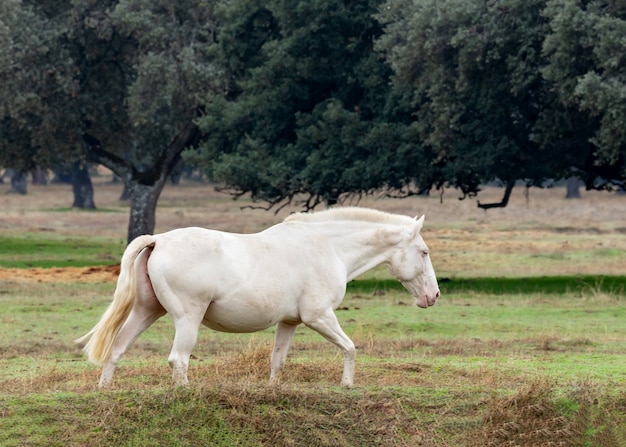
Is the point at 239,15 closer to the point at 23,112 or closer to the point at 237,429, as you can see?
the point at 23,112

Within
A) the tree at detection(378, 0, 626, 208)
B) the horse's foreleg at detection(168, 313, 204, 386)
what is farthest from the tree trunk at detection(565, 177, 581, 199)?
the horse's foreleg at detection(168, 313, 204, 386)

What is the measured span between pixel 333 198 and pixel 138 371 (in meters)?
15.8

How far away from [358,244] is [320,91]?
17.7 meters

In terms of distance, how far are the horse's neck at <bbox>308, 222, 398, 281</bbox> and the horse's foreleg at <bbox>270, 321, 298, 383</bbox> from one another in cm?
82

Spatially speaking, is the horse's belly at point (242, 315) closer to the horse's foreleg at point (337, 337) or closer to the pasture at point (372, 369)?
the horse's foreleg at point (337, 337)

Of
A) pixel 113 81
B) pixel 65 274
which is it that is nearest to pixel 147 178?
pixel 113 81

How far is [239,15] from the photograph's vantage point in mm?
29438

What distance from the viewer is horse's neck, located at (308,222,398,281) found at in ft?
39.0

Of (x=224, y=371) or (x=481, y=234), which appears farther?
(x=481, y=234)

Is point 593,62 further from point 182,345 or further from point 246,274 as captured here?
point 182,345

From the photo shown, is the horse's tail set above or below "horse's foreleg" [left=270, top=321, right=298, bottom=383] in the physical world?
above

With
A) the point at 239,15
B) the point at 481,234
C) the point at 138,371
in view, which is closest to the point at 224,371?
the point at 138,371

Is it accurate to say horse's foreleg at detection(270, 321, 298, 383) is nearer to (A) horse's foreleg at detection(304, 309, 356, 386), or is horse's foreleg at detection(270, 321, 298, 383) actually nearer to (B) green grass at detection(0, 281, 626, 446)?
(B) green grass at detection(0, 281, 626, 446)

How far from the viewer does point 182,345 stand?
426 inches
